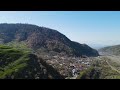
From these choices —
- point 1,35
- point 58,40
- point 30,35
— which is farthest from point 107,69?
point 1,35

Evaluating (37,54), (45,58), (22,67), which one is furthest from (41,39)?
(22,67)

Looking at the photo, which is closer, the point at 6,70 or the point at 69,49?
the point at 6,70

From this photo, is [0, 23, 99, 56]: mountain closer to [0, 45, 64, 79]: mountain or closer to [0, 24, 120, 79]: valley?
[0, 24, 120, 79]: valley

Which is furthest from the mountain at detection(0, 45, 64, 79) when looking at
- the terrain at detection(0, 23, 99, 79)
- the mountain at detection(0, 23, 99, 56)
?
the mountain at detection(0, 23, 99, 56)

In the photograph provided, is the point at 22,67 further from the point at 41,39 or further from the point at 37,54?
the point at 41,39

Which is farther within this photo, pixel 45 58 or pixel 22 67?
pixel 45 58
